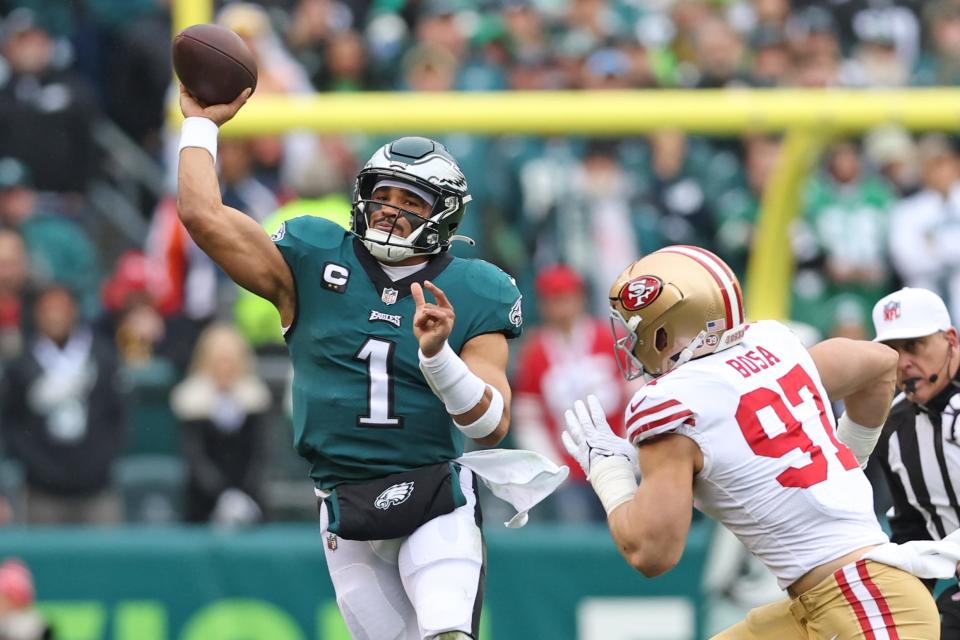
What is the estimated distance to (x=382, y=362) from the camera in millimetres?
5031

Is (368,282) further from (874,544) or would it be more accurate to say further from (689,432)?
(874,544)

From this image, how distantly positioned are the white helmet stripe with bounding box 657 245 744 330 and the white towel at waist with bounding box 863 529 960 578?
71 centimetres

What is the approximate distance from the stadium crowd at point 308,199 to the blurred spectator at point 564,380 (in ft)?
0.07

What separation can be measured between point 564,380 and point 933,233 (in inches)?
98.2

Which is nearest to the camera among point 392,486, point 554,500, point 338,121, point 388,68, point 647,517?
point 647,517

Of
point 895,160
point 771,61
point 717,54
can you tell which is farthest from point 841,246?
point 771,61

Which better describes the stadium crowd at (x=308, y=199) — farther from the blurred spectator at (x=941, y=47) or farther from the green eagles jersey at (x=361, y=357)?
the green eagles jersey at (x=361, y=357)

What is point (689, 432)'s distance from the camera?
4367 millimetres

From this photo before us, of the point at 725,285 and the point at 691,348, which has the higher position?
the point at 725,285

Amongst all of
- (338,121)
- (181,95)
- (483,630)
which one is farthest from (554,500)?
(181,95)

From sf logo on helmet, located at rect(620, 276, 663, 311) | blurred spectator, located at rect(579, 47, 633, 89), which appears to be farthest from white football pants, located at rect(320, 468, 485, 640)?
blurred spectator, located at rect(579, 47, 633, 89)

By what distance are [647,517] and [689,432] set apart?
250 millimetres

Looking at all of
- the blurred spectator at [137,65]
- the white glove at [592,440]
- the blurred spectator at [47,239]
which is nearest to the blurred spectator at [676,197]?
the blurred spectator at [137,65]

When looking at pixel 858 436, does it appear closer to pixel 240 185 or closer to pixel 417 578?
pixel 417 578
